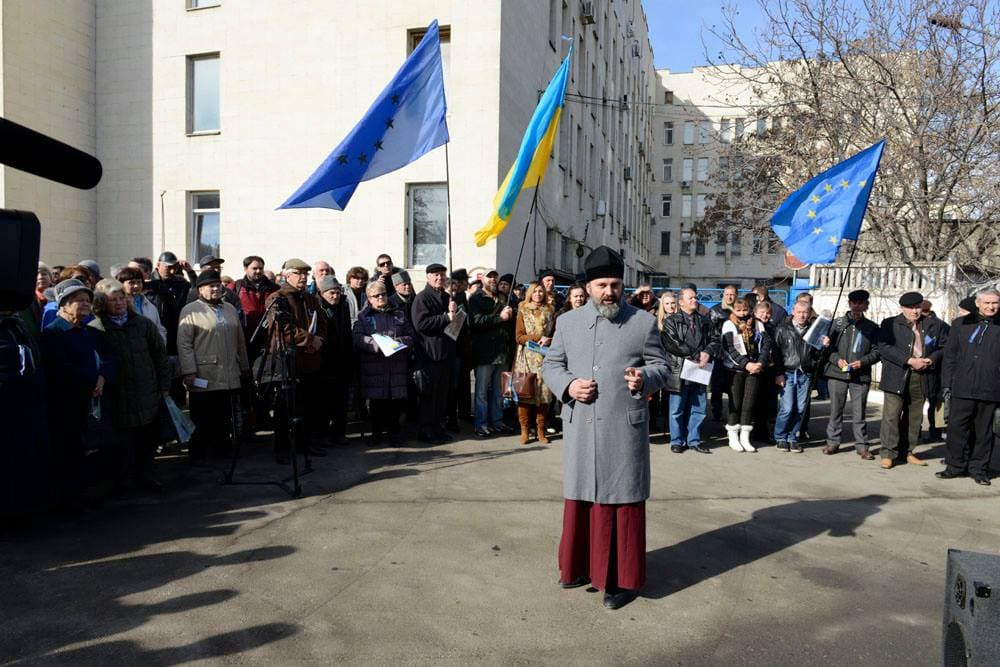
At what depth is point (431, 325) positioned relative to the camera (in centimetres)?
855

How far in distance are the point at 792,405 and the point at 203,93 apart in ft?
50.7

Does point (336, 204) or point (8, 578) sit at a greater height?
point (336, 204)

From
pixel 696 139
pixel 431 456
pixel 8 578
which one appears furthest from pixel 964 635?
pixel 696 139

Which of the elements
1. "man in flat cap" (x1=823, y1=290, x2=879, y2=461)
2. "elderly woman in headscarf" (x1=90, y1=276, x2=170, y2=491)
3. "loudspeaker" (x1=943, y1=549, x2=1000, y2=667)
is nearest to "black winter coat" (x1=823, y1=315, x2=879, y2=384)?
"man in flat cap" (x1=823, y1=290, x2=879, y2=461)

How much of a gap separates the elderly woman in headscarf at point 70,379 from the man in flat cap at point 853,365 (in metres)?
8.21

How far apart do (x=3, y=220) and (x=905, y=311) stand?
925 centimetres

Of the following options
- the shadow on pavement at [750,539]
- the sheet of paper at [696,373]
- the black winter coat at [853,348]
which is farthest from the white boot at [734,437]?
the shadow on pavement at [750,539]

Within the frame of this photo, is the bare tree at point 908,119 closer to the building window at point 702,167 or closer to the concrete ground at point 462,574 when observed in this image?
the concrete ground at point 462,574

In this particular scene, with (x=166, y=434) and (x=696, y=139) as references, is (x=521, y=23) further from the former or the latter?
(x=696, y=139)

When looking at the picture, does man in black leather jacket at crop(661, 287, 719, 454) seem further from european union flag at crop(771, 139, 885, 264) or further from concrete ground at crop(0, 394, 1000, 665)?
concrete ground at crop(0, 394, 1000, 665)

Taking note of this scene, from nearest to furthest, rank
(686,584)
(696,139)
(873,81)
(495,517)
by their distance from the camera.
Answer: (686,584) < (495,517) < (873,81) < (696,139)

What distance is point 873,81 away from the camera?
47.8 feet

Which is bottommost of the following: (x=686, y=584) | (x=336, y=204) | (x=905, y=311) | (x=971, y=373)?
(x=686, y=584)

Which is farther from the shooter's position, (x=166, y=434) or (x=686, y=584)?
(x=166, y=434)
